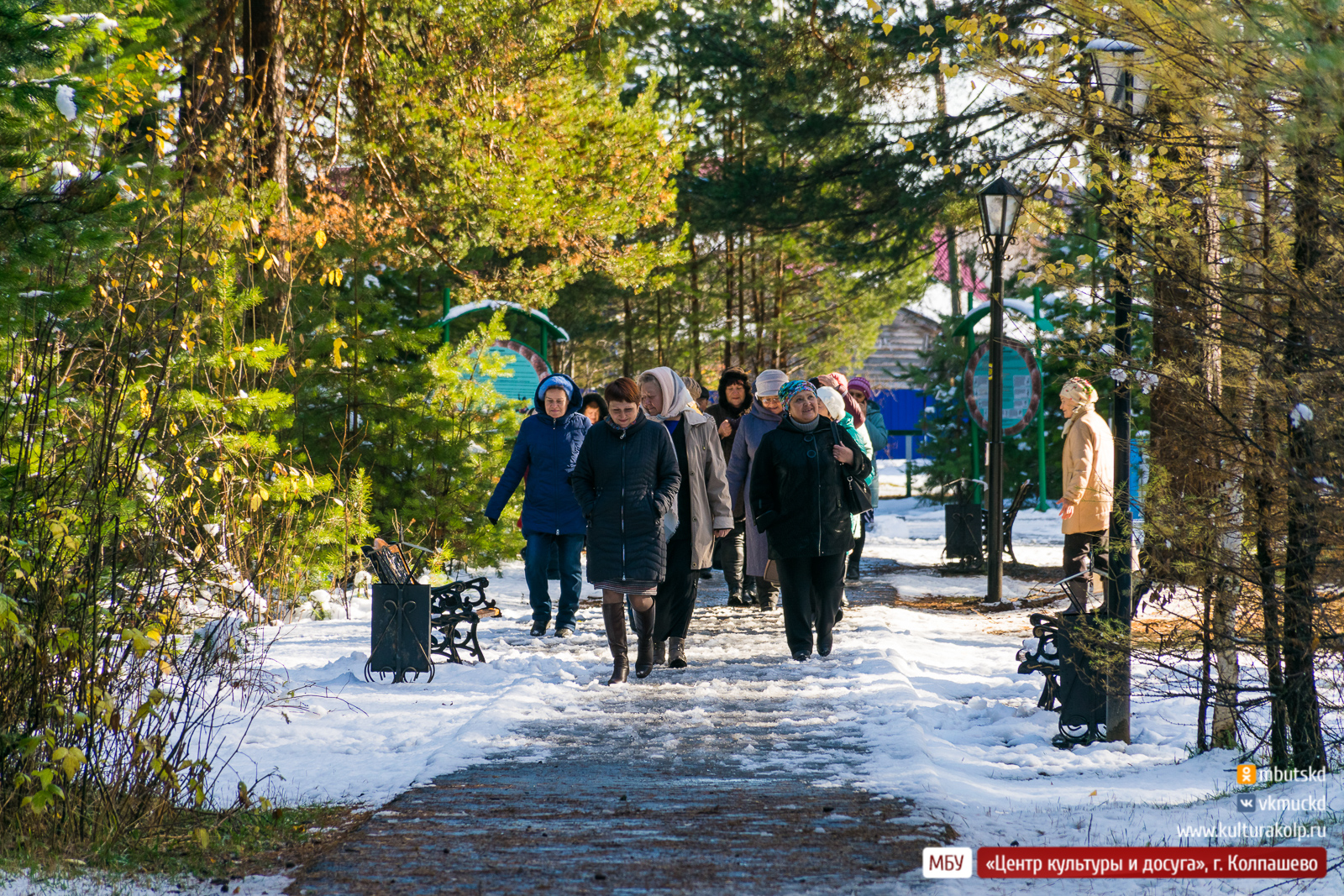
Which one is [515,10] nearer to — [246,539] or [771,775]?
[246,539]

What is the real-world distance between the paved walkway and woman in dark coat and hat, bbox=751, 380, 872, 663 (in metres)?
1.57

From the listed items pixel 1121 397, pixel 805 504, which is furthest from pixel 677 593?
pixel 1121 397

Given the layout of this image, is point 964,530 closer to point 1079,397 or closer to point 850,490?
point 1079,397

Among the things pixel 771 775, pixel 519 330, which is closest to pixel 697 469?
pixel 771 775

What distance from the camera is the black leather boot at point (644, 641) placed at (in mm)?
7656

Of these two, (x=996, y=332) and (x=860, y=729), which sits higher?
(x=996, y=332)

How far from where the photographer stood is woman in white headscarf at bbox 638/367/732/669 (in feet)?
26.2

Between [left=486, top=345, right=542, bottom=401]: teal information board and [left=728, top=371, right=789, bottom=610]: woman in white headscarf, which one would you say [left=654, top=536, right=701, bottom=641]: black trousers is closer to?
[left=728, top=371, right=789, bottom=610]: woman in white headscarf

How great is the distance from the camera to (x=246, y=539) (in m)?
9.46

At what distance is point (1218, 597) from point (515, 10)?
1149 cm

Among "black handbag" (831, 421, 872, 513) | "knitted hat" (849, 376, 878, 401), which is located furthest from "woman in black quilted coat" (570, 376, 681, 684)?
"knitted hat" (849, 376, 878, 401)

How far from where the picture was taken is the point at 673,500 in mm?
7512

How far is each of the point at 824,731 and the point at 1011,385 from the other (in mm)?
10844

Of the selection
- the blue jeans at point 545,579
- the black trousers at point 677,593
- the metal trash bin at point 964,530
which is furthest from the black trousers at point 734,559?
the metal trash bin at point 964,530
